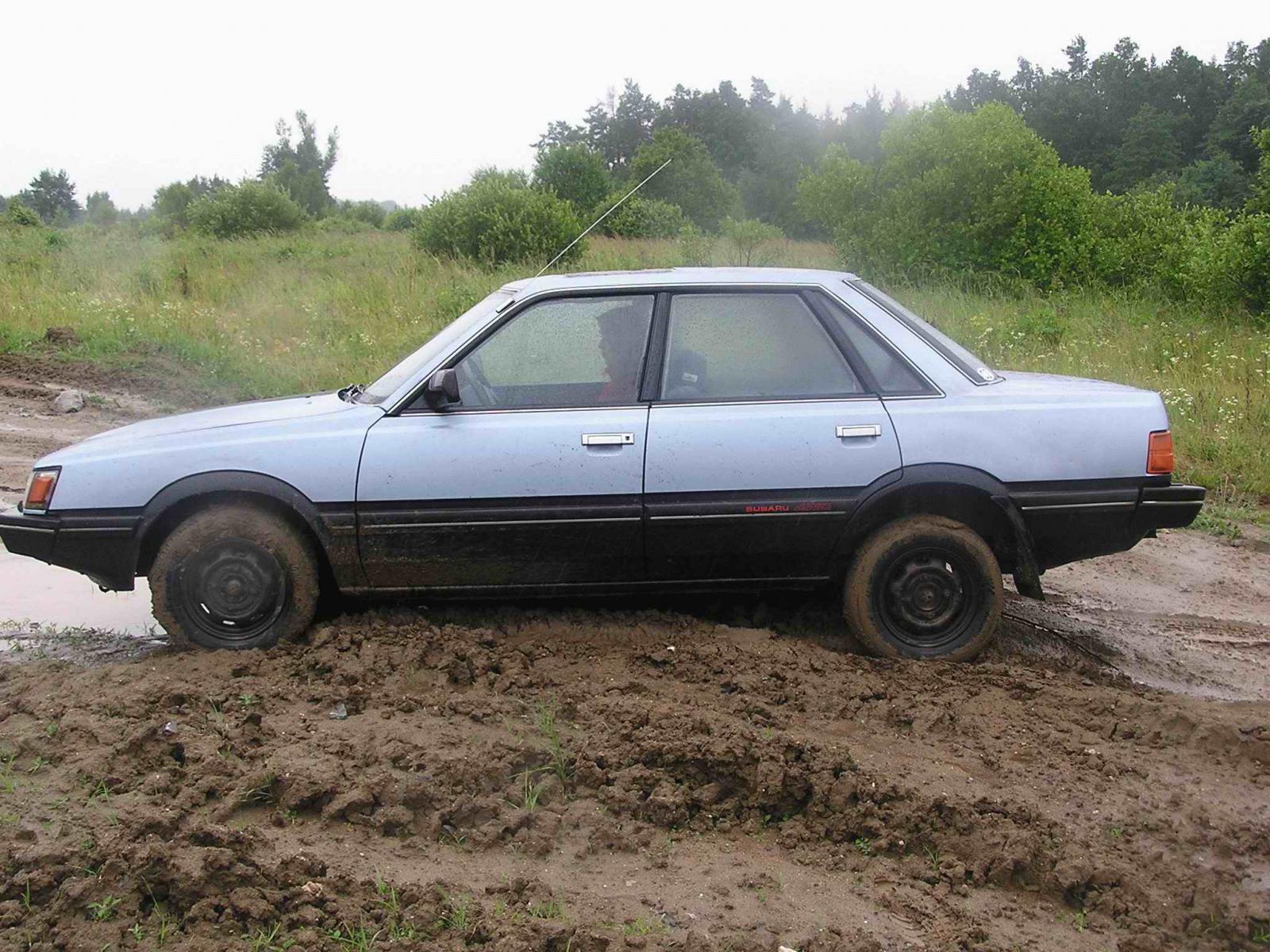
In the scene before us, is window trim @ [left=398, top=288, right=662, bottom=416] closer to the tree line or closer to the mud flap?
the mud flap

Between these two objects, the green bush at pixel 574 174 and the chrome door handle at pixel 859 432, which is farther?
the green bush at pixel 574 174

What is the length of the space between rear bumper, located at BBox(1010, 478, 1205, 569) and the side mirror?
7.67 feet

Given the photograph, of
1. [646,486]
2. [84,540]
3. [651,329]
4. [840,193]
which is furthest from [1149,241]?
[84,540]

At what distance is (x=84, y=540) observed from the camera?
4.75 metres

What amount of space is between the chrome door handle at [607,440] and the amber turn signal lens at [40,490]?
2241mm

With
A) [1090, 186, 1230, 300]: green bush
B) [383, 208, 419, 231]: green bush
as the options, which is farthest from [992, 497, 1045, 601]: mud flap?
[383, 208, 419, 231]: green bush

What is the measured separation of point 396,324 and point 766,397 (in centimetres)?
974

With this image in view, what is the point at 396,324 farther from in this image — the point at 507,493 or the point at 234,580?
the point at 507,493

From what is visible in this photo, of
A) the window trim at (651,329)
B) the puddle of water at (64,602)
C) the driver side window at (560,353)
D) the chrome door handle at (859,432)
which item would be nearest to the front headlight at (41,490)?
the puddle of water at (64,602)

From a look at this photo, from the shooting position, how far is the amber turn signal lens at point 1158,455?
4719 mm

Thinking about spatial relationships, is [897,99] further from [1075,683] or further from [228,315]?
[1075,683]

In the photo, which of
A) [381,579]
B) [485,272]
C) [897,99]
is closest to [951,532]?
[381,579]

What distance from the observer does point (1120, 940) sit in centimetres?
302

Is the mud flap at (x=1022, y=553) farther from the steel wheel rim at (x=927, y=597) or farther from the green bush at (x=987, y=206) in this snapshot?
the green bush at (x=987, y=206)
